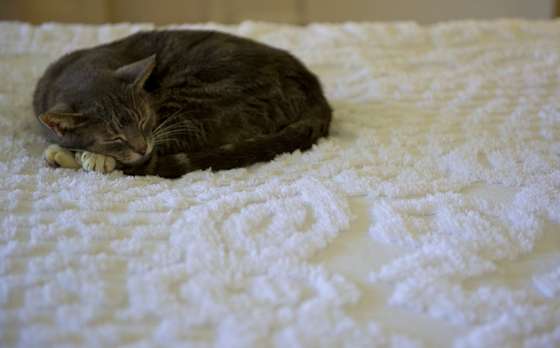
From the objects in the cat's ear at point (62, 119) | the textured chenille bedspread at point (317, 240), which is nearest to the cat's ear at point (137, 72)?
the cat's ear at point (62, 119)

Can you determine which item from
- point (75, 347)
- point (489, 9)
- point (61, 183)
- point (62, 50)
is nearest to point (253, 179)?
point (61, 183)

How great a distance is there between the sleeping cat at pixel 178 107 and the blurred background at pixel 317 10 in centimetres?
155

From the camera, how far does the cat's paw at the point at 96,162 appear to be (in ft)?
3.84

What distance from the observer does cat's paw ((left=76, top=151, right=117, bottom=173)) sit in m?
1.17

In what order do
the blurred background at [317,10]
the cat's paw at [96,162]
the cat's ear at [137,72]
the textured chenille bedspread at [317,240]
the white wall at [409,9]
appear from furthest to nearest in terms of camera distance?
1. the white wall at [409,9]
2. the blurred background at [317,10]
3. the cat's ear at [137,72]
4. the cat's paw at [96,162]
5. the textured chenille bedspread at [317,240]

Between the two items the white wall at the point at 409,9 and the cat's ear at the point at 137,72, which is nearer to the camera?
the cat's ear at the point at 137,72

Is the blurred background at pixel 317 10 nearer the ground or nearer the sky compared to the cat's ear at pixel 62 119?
nearer the ground

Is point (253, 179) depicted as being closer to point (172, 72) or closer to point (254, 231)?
point (254, 231)

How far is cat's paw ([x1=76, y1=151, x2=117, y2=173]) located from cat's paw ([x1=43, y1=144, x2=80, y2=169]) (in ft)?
0.06

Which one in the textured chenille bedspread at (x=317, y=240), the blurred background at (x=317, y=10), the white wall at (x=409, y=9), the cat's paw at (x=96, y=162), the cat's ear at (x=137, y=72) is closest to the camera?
the textured chenille bedspread at (x=317, y=240)

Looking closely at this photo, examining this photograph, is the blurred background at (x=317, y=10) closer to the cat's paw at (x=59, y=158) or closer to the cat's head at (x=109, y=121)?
the cat's head at (x=109, y=121)

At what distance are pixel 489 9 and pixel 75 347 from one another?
3095 millimetres

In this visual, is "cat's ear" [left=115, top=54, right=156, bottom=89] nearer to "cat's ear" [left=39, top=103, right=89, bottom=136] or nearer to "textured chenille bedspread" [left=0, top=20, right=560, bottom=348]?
"cat's ear" [left=39, top=103, right=89, bottom=136]

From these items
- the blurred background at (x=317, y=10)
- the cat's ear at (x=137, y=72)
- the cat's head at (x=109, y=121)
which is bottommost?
the blurred background at (x=317, y=10)
